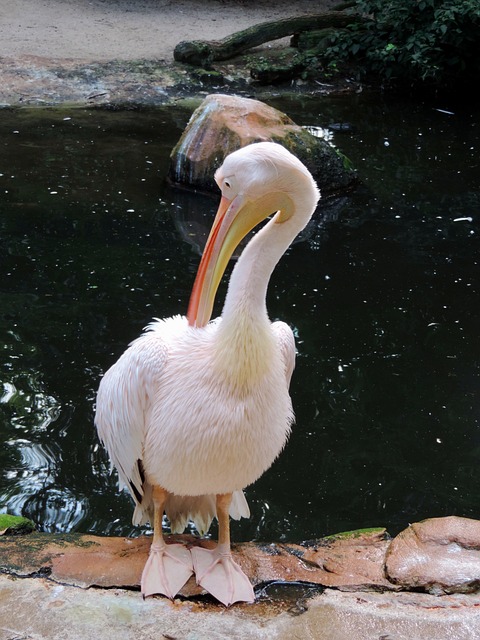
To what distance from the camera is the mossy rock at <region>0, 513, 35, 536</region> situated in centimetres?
277

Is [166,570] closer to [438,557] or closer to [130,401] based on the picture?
[130,401]

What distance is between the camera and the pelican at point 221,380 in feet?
7.53

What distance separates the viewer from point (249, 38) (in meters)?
9.52

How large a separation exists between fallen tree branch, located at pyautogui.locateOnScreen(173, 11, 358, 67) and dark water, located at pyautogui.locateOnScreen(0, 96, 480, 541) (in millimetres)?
1936

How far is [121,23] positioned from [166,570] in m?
9.25

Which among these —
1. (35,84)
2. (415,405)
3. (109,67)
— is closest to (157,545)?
(415,405)

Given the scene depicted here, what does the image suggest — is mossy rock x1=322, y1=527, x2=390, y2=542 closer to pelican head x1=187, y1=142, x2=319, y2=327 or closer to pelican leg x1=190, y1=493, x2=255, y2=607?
pelican leg x1=190, y1=493, x2=255, y2=607

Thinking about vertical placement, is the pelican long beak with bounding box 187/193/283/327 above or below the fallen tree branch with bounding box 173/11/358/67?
above

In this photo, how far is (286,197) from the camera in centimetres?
230

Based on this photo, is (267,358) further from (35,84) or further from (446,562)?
(35,84)

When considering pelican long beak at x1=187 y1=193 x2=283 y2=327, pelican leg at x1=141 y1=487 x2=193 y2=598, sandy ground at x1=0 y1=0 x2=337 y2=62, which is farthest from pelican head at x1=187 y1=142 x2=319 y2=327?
sandy ground at x1=0 y1=0 x2=337 y2=62

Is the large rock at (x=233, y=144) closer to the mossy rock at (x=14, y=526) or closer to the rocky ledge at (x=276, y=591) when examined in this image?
the mossy rock at (x=14, y=526)

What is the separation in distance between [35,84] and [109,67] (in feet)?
3.20

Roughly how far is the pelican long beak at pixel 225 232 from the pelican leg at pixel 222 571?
71 cm
